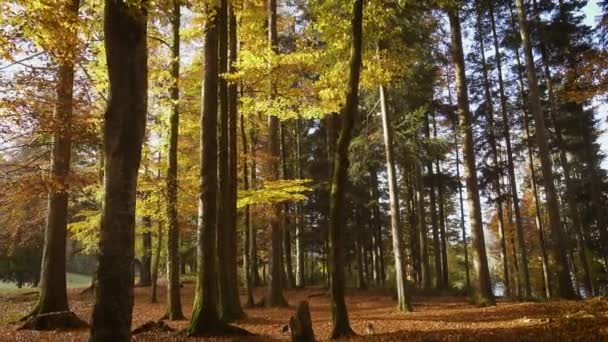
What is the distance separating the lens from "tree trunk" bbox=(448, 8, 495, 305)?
14.3 metres

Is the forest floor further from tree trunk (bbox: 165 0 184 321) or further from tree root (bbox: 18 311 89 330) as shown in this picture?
tree trunk (bbox: 165 0 184 321)

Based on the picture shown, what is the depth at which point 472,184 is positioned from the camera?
48.5ft

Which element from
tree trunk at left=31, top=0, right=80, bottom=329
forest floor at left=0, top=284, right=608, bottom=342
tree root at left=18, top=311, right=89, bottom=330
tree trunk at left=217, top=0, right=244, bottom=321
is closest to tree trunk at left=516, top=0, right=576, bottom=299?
forest floor at left=0, top=284, right=608, bottom=342

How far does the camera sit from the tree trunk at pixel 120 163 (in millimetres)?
4930

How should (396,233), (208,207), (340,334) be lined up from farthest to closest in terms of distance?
(396,233)
(208,207)
(340,334)

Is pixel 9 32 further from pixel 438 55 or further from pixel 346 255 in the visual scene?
pixel 346 255

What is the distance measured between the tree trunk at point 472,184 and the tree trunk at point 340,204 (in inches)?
260

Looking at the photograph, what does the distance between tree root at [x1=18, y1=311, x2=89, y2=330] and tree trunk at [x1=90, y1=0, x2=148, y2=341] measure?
625cm

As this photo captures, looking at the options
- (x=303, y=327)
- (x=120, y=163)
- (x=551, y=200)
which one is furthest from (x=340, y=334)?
(x=551, y=200)

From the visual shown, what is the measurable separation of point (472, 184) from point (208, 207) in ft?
30.4

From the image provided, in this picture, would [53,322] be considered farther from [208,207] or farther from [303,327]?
[303,327]

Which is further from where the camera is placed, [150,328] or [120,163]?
[150,328]

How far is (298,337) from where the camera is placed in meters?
6.89

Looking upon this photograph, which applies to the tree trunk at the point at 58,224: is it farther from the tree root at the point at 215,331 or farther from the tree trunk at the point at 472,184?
the tree trunk at the point at 472,184
